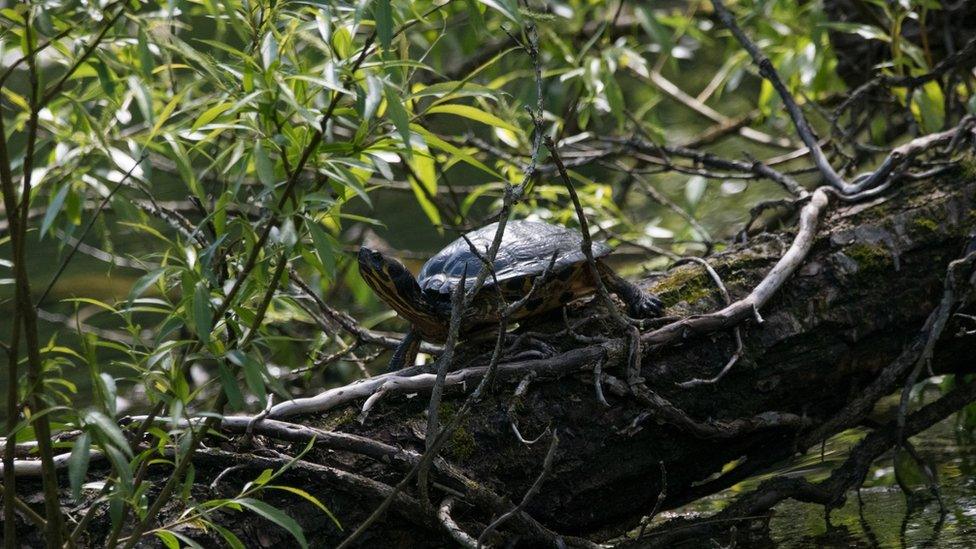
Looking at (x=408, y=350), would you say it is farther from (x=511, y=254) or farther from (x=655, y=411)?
(x=655, y=411)

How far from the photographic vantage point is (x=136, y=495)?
1.49 m

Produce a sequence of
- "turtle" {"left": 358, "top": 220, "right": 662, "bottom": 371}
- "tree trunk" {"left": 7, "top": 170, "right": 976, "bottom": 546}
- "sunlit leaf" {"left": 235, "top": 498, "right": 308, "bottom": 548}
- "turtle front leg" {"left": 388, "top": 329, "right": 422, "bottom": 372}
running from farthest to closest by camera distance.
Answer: "turtle front leg" {"left": 388, "top": 329, "right": 422, "bottom": 372} < "turtle" {"left": 358, "top": 220, "right": 662, "bottom": 371} < "tree trunk" {"left": 7, "top": 170, "right": 976, "bottom": 546} < "sunlit leaf" {"left": 235, "top": 498, "right": 308, "bottom": 548}

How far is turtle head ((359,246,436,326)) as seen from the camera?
7.40ft

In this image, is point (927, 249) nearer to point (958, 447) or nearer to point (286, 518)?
point (958, 447)

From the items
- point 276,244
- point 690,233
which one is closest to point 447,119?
point 690,233

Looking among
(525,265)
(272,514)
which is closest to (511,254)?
(525,265)

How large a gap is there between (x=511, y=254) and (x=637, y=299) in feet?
1.00

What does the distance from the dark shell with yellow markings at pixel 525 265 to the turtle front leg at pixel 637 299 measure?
7 centimetres

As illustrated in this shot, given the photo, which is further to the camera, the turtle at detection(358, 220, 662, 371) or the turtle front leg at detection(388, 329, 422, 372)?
the turtle front leg at detection(388, 329, 422, 372)

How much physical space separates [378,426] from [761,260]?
0.98m

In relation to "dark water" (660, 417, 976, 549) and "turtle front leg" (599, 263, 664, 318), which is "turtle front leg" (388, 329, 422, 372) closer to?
"turtle front leg" (599, 263, 664, 318)

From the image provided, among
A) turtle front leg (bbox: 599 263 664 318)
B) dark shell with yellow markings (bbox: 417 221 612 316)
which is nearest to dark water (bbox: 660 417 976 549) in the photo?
turtle front leg (bbox: 599 263 664 318)

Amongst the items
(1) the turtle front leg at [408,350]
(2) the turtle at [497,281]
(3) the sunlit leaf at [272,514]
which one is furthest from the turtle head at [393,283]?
(3) the sunlit leaf at [272,514]

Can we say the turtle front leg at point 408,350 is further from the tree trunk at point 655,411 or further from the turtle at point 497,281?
the tree trunk at point 655,411
